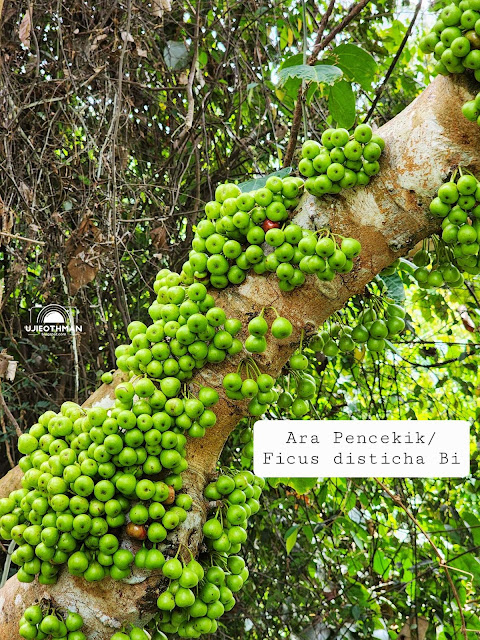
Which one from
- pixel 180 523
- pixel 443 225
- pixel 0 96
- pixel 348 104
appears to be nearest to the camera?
pixel 443 225

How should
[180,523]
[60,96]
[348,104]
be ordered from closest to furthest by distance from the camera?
[180,523]
[348,104]
[60,96]

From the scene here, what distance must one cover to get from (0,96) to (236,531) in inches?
83.5

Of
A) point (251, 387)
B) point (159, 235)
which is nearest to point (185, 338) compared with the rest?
point (251, 387)

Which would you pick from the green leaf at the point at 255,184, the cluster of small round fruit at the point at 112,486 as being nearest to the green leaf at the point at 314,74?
the green leaf at the point at 255,184

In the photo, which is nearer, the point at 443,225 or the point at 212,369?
the point at 443,225

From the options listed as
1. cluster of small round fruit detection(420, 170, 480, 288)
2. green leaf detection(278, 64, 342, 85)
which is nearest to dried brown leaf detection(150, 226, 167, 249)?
green leaf detection(278, 64, 342, 85)

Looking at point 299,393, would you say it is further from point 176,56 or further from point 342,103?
point 176,56

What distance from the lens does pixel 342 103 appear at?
5.14 ft

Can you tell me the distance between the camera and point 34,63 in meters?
2.57

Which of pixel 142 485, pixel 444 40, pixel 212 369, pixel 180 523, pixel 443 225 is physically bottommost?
pixel 180 523

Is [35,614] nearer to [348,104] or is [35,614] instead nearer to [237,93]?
[348,104]

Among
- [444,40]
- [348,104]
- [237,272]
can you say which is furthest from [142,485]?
[348,104]

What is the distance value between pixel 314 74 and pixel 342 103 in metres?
0.24

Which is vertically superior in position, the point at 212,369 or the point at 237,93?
the point at 237,93
